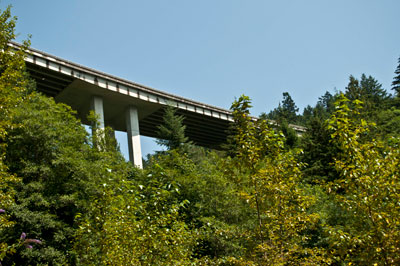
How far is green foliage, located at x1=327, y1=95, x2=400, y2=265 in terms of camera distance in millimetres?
6105

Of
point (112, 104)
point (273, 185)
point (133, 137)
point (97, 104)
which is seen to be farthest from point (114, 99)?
point (273, 185)

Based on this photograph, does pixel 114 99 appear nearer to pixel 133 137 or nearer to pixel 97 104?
pixel 97 104

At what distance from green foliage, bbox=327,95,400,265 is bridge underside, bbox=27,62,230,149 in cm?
2799

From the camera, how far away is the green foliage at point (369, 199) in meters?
6.11

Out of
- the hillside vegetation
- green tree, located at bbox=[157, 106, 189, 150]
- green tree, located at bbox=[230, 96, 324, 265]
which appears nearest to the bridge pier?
green tree, located at bbox=[157, 106, 189, 150]

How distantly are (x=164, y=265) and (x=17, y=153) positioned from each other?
1153cm

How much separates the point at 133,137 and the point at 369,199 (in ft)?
108

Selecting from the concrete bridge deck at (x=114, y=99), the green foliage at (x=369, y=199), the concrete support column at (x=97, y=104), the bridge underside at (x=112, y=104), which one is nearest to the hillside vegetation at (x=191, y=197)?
the green foliage at (x=369, y=199)

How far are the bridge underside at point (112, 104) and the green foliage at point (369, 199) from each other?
27988mm

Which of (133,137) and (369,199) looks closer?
(369,199)

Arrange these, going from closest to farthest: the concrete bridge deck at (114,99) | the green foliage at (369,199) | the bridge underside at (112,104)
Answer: the green foliage at (369,199) → the concrete bridge deck at (114,99) → the bridge underside at (112,104)

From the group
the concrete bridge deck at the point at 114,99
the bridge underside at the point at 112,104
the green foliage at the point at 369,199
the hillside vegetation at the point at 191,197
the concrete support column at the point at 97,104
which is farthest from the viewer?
the concrete support column at the point at 97,104

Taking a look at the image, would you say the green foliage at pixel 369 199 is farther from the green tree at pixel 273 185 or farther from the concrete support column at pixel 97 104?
the concrete support column at pixel 97 104

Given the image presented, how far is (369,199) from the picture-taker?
6348 millimetres
